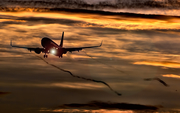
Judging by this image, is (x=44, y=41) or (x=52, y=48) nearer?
(x=52, y=48)

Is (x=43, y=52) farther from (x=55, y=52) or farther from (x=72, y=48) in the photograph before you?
(x=72, y=48)

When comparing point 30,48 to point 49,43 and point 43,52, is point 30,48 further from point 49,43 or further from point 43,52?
point 49,43

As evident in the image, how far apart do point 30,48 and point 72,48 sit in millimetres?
25247

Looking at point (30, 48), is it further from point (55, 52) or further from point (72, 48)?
point (72, 48)

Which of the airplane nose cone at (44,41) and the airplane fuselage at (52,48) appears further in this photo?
the airplane nose cone at (44,41)

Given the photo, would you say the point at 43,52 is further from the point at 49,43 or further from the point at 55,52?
the point at 49,43

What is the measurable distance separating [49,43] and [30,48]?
20.7 metres

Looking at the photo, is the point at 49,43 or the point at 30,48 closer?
the point at 30,48

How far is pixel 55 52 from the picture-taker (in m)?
158

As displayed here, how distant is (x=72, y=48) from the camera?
158m

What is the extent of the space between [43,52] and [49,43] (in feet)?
64.6

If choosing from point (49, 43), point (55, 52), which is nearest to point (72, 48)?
point (55, 52)

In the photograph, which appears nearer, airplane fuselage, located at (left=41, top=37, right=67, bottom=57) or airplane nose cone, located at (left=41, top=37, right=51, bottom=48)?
airplane fuselage, located at (left=41, top=37, right=67, bottom=57)

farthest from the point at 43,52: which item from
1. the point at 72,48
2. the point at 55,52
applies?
the point at 72,48
